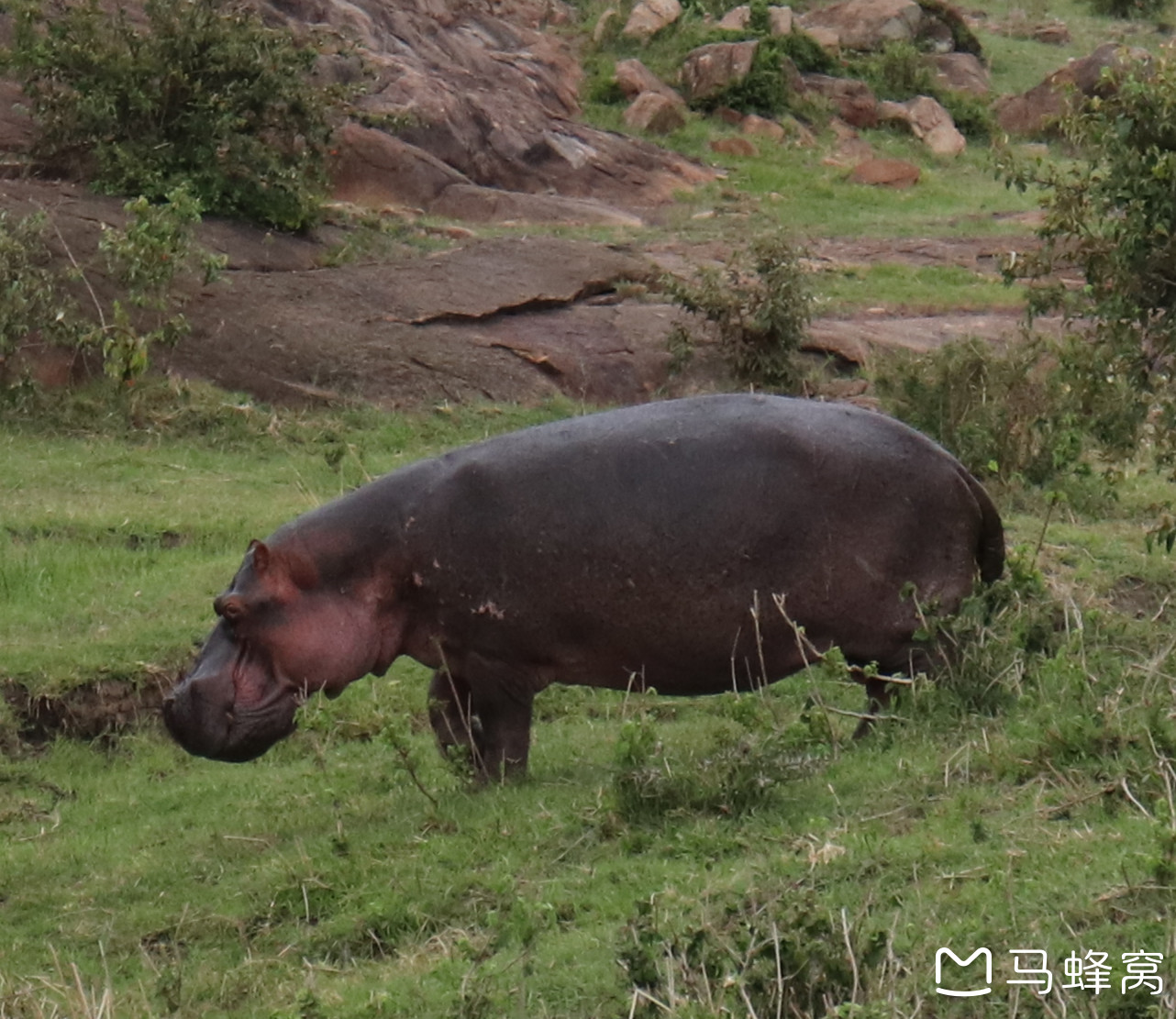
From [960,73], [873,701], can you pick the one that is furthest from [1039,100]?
[873,701]

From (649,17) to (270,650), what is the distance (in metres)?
19.8

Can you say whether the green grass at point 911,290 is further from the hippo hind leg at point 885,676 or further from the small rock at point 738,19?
the hippo hind leg at point 885,676

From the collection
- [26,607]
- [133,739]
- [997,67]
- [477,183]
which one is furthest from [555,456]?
[997,67]

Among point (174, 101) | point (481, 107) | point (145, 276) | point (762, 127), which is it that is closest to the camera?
point (145, 276)

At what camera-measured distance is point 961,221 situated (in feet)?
65.6

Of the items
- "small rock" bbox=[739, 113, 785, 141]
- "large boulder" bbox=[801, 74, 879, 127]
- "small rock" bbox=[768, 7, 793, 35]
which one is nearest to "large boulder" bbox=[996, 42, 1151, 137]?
"large boulder" bbox=[801, 74, 879, 127]

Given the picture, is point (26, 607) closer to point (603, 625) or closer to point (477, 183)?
point (603, 625)

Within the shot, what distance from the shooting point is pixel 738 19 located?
83.7ft

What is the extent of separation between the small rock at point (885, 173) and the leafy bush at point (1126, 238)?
43.8ft

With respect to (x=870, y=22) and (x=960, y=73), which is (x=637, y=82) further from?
(x=960, y=73)

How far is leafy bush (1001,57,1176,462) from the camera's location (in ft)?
24.2

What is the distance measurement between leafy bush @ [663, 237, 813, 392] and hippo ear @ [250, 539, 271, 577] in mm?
7494

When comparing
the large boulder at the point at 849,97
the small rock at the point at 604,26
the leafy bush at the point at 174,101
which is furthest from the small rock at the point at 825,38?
the leafy bush at the point at 174,101

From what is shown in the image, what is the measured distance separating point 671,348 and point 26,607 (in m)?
5.86
